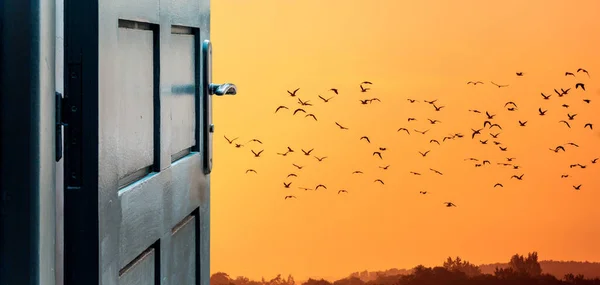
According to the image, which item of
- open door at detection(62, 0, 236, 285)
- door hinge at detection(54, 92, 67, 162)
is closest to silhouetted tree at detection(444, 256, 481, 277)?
open door at detection(62, 0, 236, 285)

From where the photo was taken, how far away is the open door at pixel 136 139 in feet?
3.13

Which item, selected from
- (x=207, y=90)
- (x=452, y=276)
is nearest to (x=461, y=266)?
(x=452, y=276)

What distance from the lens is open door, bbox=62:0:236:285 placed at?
3.13 ft

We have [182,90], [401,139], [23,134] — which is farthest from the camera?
[401,139]

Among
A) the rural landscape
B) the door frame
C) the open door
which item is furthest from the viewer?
the rural landscape

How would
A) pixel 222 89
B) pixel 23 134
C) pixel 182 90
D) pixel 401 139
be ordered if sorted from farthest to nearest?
pixel 401 139 < pixel 222 89 < pixel 182 90 < pixel 23 134

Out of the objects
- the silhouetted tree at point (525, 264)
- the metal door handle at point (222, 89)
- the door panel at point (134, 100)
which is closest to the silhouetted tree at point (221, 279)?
the silhouetted tree at point (525, 264)

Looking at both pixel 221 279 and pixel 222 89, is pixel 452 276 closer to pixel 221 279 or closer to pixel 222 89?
pixel 221 279

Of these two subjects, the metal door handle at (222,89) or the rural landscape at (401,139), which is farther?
the rural landscape at (401,139)

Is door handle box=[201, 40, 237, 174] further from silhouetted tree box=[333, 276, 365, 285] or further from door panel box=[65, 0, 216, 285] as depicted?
silhouetted tree box=[333, 276, 365, 285]

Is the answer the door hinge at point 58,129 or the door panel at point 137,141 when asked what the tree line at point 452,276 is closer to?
the door panel at point 137,141

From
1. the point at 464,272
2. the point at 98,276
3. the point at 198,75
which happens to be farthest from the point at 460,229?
the point at 98,276

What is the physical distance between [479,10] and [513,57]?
245mm

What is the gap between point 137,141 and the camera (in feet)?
3.76
